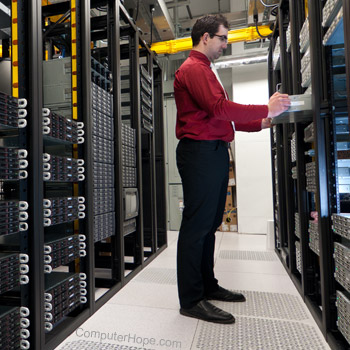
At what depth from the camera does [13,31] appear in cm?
127

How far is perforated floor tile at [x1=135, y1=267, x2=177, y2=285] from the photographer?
2380 millimetres

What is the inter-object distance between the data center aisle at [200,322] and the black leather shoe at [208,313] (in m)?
0.03

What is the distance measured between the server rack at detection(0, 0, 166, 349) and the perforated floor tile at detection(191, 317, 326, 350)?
764 millimetres

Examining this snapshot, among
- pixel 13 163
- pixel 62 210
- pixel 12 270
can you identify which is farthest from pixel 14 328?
pixel 13 163

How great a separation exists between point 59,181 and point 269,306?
156 centimetres

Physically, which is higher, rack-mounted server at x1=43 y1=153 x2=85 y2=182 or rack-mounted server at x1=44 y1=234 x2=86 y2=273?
rack-mounted server at x1=43 y1=153 x2=85 y2=182

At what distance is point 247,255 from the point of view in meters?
3.21

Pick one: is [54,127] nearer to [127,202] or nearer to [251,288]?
[127,202]

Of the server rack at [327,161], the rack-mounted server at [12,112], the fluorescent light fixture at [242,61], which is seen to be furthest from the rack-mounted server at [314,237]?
the fluorescent light fixture at [242,61]

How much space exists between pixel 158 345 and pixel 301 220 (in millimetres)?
1236

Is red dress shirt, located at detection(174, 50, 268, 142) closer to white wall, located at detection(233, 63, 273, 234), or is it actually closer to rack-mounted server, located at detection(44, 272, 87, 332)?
rack-mounted server, located at detection(44, 272, 87, 332)

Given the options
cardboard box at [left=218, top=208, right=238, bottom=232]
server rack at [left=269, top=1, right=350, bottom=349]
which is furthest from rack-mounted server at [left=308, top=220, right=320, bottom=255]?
cardboard box at [left=218, top=208, right=238, bottom=232]

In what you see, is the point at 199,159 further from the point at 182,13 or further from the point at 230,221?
the point at 182,13

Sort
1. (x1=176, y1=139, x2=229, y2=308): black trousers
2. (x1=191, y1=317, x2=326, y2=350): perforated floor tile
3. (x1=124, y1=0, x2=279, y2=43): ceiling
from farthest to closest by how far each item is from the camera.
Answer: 1. (x1=124, y1=0, x2=279, y2=43): ceiling
2. (x1=176, y1=139, x2=229, y2=308): black trousers
3. (x1=191, y1=317, x2=326, y2=350): perforated floor tile
